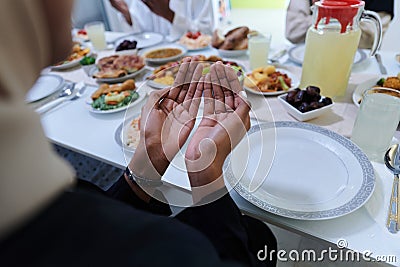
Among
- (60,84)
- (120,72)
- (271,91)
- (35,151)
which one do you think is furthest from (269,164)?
(60,84)

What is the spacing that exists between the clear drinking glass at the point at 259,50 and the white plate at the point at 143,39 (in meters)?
0.67

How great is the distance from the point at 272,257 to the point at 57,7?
2.21 ft

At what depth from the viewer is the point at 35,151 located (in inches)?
9.3

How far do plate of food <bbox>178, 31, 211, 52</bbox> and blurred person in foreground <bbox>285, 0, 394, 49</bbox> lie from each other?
416 mm

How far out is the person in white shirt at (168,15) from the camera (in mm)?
1768

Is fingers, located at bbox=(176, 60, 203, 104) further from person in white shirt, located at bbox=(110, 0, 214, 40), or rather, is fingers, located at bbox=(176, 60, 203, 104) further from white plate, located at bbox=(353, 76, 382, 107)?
person in white shirt, located at bbox=(110, 0, 214, 40)

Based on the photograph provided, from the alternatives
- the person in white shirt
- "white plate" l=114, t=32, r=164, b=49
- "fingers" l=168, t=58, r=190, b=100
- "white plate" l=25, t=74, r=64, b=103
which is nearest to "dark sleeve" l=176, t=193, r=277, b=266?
"fingers" l=168, t=58, r=190, b=100

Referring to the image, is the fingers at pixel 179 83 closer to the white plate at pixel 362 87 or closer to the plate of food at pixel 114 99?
the plate of food at pixel 114 99

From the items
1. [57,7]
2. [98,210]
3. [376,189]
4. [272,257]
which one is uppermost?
[57,7]

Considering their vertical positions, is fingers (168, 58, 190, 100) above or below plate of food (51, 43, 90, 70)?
above

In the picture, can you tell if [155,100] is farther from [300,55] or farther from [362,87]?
[300,55]

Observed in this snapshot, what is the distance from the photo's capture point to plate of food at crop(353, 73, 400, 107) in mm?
834

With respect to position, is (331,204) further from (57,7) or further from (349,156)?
(57,7)

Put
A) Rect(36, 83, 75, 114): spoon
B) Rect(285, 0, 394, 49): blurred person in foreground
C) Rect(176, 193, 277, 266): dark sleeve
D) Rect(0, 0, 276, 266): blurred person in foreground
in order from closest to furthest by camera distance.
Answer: Rect(0, 0, 276, 266): blurred person in foreground, Rect(176, 193, 277, 266): dark sleeve, Rect(36, 83, 75, 114): spoon, Rect(285, 0, 394, 49): blurred person in foreground
